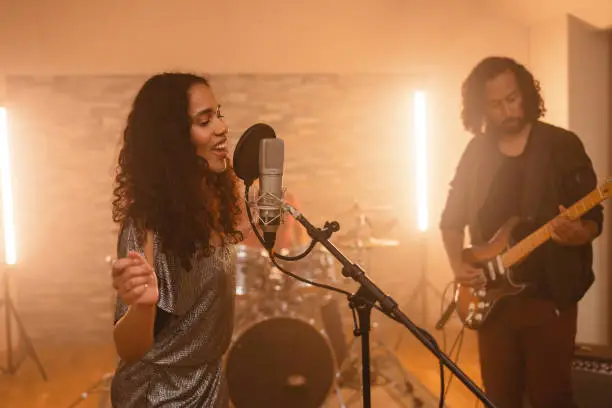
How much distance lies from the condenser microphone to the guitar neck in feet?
5.18

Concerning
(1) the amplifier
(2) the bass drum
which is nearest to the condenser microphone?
(1) the amplifier

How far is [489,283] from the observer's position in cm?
267

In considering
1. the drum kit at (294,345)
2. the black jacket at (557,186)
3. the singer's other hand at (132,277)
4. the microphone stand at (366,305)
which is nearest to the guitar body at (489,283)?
the black jacket at (557,186)

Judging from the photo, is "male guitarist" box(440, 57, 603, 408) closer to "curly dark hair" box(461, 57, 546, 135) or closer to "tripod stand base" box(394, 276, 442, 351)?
"curly dark hair" box(461, 57, 546, 135)

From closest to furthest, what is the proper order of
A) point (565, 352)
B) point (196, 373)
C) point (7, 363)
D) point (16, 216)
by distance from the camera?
point (196, 373) → point (565, 352) → point (7, 363) → point (16, 216)

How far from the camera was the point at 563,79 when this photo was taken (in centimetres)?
452

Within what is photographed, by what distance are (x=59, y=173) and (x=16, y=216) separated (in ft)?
1.72

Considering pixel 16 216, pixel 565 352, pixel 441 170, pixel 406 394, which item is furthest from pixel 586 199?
pixel 16 216

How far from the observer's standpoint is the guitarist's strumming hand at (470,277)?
8.88 feet

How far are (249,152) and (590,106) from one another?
12.6 ft

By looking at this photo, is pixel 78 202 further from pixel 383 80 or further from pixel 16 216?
pixel 383 80

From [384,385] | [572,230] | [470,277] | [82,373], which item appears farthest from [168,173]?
Result: [82,373]

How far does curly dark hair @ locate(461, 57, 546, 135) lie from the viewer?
2809mm

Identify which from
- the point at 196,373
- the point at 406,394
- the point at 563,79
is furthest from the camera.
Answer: the point at 563,79
